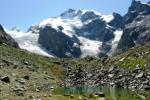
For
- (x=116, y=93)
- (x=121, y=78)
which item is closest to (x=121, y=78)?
(x=121, y=78)

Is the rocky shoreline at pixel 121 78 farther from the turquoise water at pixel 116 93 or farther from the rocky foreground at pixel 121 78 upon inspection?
the turquoise water at pixel 116 93

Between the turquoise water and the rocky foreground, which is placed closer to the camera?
the turquoise water

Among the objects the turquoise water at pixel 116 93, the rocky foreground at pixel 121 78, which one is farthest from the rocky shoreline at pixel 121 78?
the turquoise water at pixel 116 93

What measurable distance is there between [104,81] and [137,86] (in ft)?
90.3

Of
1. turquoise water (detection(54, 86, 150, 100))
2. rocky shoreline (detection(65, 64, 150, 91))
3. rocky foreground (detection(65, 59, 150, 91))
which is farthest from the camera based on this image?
rocky foreground (detection(65, 59, 150, 91))

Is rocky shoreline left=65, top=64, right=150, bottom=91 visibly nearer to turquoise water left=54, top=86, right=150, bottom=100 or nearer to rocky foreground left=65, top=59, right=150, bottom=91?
Answer: rocky foreground left=65, top=59, right=150, bottom=91

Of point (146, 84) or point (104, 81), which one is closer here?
point (146, 84)

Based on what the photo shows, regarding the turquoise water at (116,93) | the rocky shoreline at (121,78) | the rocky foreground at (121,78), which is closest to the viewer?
the turquoise water at (116,93)

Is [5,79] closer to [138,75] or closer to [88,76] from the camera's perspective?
[138,75]

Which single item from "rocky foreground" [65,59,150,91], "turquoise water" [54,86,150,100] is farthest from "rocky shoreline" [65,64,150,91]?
"turquoise water" [54,86,150,100]

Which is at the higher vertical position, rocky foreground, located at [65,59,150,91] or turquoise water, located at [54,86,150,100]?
rocky foreground, located at [65,59,150,91]

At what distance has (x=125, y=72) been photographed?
124375 millimetres

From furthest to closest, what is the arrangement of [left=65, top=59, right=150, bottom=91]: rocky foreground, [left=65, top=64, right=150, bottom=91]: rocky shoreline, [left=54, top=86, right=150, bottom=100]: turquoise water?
[left=65, top=59, right=150, bottom=91]: rocky foreground < [left=65, top=64, right=150, bottom=91]: rocky shoreline < [left=54, top=86, right=150, bottom=100]: turquoise water

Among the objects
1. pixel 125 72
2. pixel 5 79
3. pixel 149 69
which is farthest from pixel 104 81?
pixel 5 79
